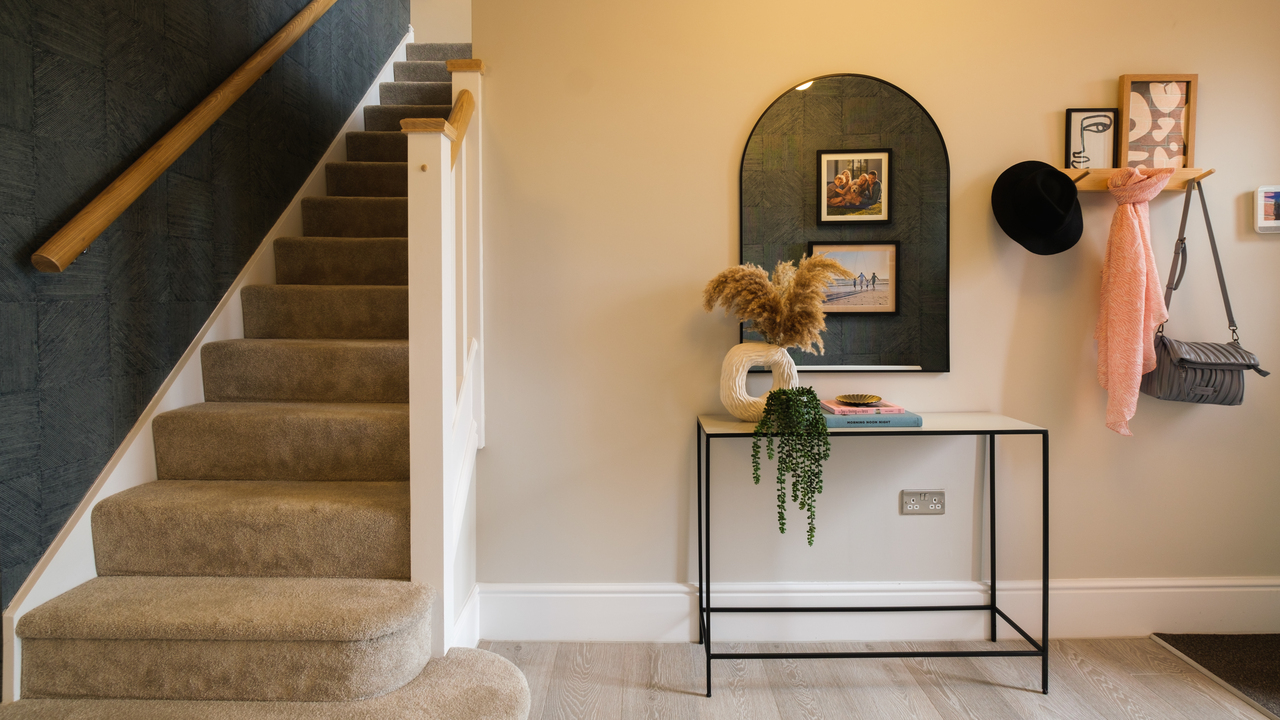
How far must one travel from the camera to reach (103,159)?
5.81 feet

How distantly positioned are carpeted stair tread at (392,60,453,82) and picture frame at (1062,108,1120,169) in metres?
3.27

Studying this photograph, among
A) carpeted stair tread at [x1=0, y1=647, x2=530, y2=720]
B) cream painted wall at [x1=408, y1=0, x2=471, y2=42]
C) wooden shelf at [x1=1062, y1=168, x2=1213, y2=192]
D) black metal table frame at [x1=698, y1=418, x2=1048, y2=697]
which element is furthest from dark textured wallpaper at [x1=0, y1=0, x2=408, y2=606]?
wooden shelf at [x1=1062, y1=168, x2=1213, y2=192]

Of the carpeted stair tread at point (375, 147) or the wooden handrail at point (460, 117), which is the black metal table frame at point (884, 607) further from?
the carpeted stair tread at point (375, 147)

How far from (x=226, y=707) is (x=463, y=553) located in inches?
29.3

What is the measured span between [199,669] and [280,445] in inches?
25.6

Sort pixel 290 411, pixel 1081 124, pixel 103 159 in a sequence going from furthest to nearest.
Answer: pixel 1081 124 → pixel 290 411 → pixel 103 159

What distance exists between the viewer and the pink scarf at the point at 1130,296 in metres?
2.08

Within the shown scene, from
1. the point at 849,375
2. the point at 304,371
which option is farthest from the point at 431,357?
the point at 849,375

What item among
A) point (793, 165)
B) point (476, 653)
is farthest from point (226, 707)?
point (793, 165)

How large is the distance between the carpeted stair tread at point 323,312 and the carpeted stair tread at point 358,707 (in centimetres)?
129

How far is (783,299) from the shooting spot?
78.8 inches

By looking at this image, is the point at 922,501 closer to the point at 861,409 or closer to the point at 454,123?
the point at 861,409

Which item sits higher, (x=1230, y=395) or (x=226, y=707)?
(x=1230, y=395)

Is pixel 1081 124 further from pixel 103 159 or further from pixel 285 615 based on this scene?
pixel 103 159
